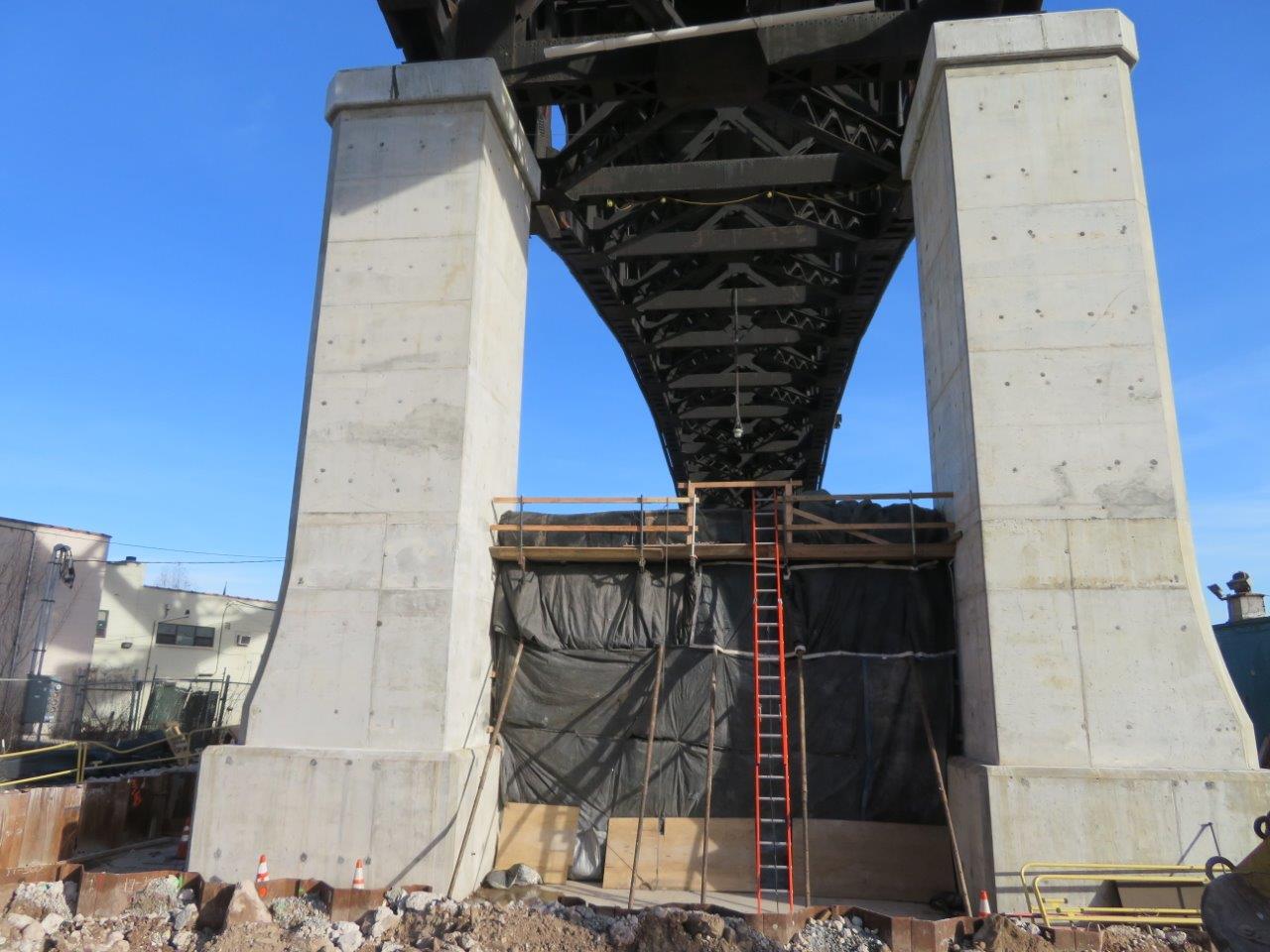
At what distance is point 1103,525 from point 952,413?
2.17 metres

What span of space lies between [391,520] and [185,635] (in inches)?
1300

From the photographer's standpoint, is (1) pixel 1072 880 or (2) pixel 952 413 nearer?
(1) pixel 1072 880

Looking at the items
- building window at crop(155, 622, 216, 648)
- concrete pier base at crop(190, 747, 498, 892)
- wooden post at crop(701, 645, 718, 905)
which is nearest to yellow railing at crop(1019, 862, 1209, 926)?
wooden post at crop(701, 645, 718, 905)

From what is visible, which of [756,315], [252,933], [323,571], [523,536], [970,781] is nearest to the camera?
[252,933]

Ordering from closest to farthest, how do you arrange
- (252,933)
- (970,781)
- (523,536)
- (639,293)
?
(252,933) < (970,781) < (523,536) < (639,293)

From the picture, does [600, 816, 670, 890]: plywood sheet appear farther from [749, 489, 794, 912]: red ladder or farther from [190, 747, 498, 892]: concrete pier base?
[190, 747, 498, 892]: concrete pier base

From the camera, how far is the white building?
3606 cm

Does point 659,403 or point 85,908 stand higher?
point 659,403

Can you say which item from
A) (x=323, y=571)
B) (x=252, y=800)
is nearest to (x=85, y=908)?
(x=252, y=800)

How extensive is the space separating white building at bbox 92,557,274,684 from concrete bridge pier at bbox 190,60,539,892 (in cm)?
2754

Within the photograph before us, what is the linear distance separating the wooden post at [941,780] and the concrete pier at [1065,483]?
0.61ft

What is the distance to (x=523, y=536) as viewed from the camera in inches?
452

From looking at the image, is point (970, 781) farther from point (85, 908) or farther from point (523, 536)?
point (85, 908)

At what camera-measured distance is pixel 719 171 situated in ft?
48.5
